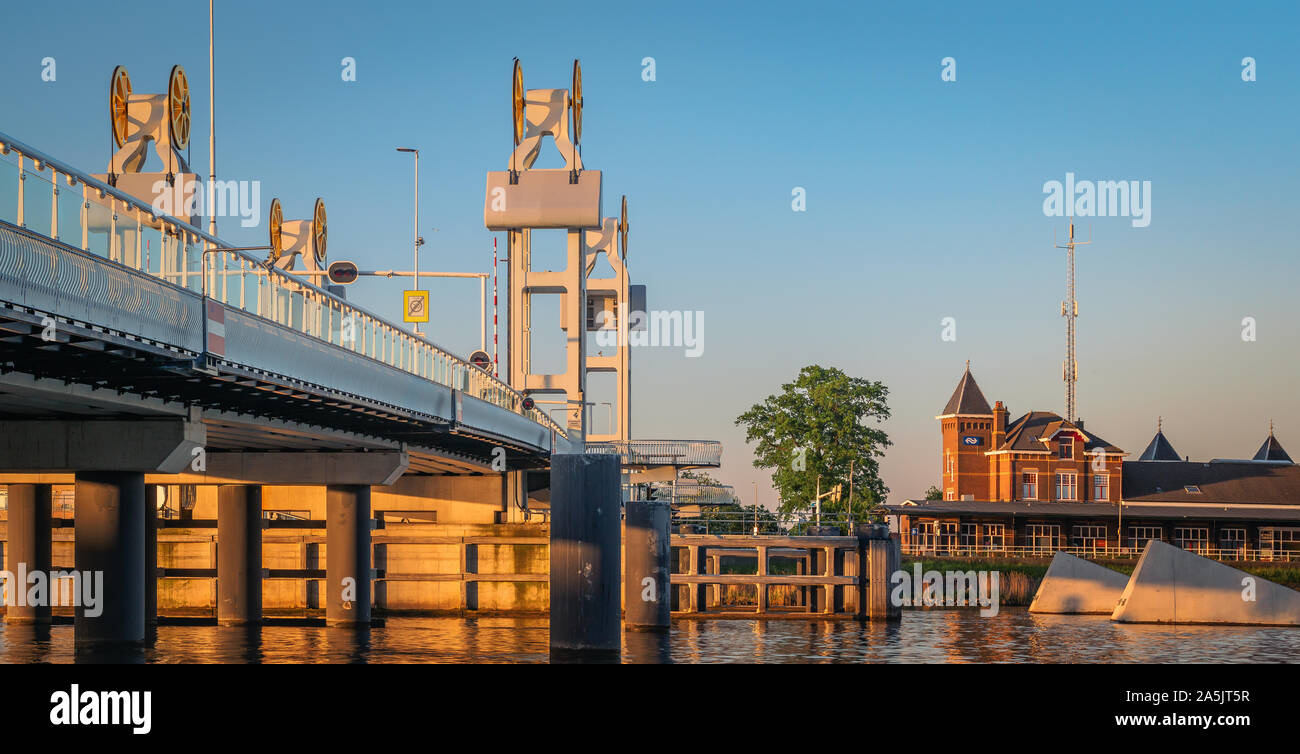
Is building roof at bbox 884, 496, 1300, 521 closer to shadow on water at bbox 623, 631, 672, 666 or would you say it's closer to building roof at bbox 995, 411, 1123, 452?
building roof at bbox 995, 411, 1123, 452

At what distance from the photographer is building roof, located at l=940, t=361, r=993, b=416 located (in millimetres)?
126375

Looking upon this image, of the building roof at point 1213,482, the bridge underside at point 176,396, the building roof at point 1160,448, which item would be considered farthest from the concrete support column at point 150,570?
the building roof at point 1160,448

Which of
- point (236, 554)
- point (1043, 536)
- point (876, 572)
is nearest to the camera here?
point (236, 554)

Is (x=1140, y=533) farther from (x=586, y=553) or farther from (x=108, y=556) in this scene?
(x=108, y=556)

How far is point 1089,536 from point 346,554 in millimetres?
69839

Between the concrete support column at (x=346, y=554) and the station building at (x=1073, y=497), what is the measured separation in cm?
5638

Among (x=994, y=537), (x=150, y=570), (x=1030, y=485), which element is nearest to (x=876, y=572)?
(x=150, y=570)

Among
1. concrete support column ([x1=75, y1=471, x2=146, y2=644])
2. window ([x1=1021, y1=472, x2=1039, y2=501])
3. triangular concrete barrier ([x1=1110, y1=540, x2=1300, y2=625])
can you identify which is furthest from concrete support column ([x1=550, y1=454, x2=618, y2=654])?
window ([x1=1021, y1=472, x2=1039, y2=501])

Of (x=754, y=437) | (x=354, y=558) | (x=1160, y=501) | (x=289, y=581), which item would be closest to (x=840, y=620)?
(x=354, y=558)

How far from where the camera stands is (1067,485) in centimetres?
11731

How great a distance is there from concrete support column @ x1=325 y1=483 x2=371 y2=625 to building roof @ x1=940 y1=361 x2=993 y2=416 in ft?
273
